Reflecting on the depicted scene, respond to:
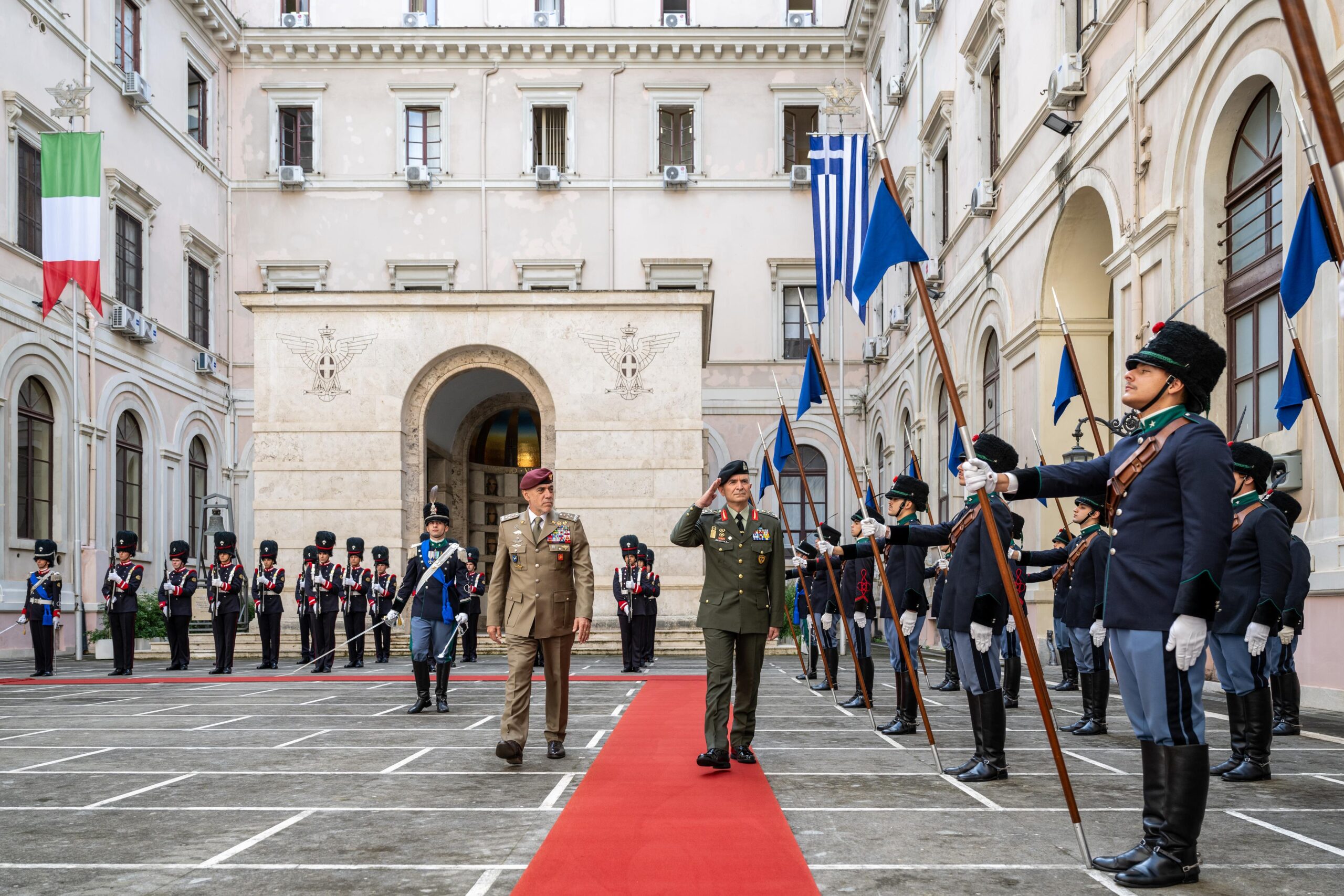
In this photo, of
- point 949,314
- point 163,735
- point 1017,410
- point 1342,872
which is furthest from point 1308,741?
point 949,314

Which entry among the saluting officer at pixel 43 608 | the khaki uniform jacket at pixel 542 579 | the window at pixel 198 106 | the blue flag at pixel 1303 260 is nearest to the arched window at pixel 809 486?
the window at pixel 198 106

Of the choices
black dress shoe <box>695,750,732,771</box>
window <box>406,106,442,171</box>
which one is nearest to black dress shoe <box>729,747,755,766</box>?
black dress shoe <box>695,750,732,771</box>

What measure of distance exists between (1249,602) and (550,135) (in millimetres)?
28535

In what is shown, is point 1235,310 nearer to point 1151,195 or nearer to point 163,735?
point 1151,195

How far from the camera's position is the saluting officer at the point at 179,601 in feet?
54.4

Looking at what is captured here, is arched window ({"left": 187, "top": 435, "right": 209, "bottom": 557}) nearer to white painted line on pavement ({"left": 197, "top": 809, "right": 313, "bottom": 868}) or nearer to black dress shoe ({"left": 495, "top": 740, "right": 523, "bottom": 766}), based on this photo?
black dress shoe ({"left": 495, "top": 740, "right": 523, "bottom": 766})

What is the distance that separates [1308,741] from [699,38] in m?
27.8

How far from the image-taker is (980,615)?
6.91 m

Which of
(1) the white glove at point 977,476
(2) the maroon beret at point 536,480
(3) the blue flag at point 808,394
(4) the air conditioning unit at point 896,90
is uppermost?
(4) the air conditioning unit at point 896,90

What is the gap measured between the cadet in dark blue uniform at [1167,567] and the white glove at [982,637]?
190cm

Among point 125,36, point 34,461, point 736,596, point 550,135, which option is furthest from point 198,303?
point 736,596

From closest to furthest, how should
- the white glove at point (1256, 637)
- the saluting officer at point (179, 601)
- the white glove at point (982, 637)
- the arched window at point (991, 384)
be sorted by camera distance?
the white glove at point (982, 637) < the white glove at point (1256, 637) < the saluting officer at point (179, 601) < the arched window at point (991, 384)

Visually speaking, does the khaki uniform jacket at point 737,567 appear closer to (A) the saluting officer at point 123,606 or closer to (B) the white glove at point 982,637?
(B) the white glove at point 982,637

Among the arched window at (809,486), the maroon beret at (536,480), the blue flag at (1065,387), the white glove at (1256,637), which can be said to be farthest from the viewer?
the arched window at (809,486)
